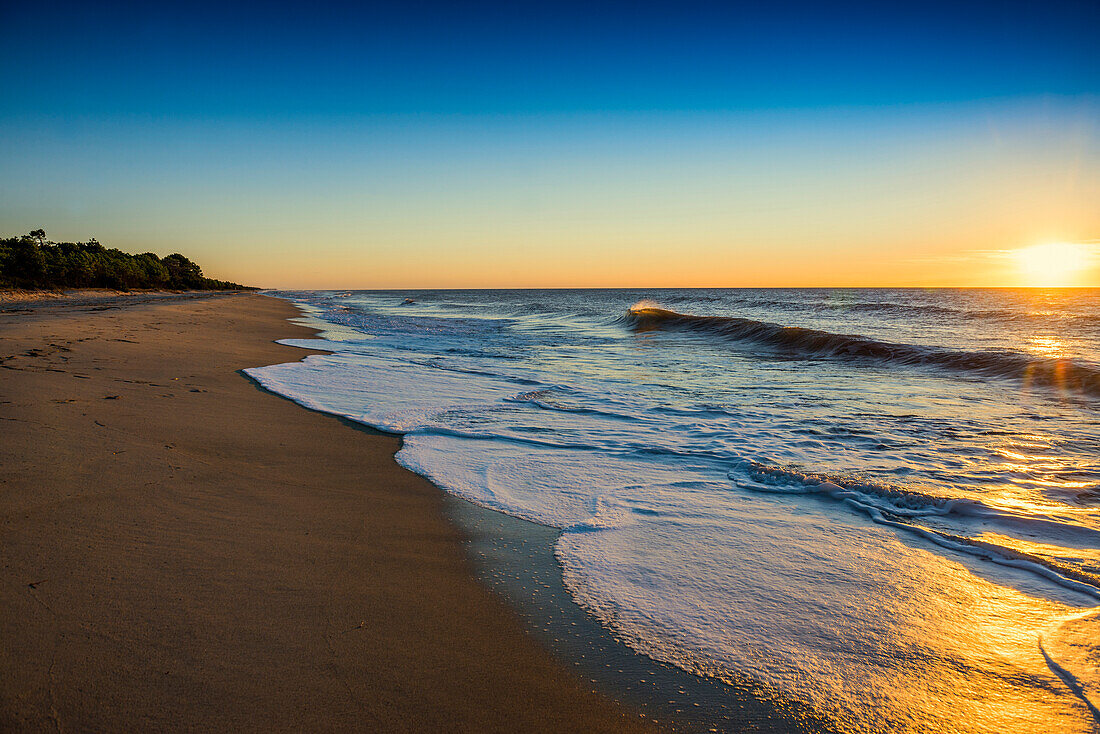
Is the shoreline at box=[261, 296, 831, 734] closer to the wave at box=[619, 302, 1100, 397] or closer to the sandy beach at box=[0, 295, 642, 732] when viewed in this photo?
the sandy beach at box=[0, 295, 642, 732]

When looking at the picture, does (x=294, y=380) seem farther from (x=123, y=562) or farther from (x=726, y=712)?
(x=726, y=712)

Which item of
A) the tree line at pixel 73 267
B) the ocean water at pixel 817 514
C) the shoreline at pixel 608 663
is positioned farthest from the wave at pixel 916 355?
the tree line at pixel 73 267

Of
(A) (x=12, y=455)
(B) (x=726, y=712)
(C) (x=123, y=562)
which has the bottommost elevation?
(B) (x=726, y=712)

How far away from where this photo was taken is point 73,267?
36.7m

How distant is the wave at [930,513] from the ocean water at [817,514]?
0.06ft

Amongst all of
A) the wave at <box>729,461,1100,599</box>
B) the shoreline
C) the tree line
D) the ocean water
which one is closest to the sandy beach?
the shoreline

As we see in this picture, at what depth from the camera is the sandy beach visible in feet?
5.66

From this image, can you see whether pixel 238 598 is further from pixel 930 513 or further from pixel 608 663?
pixel 930 513

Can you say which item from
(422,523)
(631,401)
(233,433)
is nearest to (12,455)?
(233,433)

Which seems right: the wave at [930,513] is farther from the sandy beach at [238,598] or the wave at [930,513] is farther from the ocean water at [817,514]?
the sandy beach at [238,598]

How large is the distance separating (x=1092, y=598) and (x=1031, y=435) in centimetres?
400

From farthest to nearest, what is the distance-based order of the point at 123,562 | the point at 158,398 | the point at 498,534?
the point at 158,398, the point at 498,534, the point at 123,562

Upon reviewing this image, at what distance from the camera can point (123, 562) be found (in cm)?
245

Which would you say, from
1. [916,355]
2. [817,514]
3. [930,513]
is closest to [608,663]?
[817,514]
